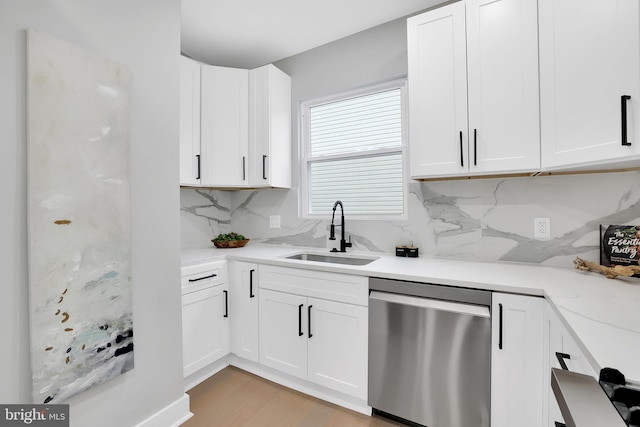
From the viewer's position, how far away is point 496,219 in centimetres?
191

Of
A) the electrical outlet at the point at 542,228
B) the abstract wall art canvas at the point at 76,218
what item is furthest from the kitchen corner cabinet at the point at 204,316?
the electrical outlet at the point at 542,228

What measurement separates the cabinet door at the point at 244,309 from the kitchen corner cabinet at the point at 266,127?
0.80 meters

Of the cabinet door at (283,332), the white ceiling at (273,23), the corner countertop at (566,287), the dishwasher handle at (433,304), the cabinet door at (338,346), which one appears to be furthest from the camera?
the white ceiling at (273,23)

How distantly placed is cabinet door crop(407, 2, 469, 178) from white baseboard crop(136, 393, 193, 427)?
2062 millimetres

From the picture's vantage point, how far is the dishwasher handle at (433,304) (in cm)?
141

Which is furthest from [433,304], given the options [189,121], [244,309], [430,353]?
[189,121]

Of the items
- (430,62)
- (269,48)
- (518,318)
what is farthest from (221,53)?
(518,318)

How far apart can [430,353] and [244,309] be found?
1.39m

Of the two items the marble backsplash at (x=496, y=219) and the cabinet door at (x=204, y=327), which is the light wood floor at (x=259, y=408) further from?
the marble backsplash at (x=496, y=219)

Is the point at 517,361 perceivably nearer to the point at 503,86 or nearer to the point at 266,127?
the point at 503,86

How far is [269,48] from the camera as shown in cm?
267

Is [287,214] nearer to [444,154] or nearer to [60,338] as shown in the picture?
[444,154]

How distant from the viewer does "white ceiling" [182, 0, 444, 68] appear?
2.09 meters

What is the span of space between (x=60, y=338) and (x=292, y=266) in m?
1.21
